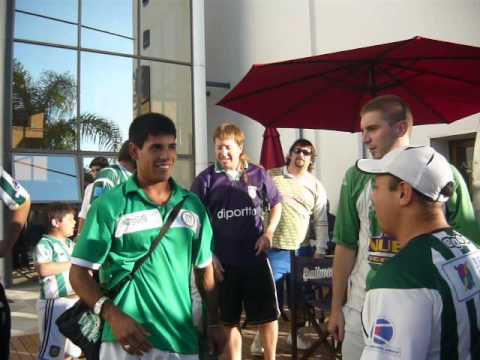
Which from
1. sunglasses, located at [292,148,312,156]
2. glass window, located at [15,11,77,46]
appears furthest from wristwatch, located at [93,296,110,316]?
glass window, located at [15,11,77,46]

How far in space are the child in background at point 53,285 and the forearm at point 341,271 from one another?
2.21 metres

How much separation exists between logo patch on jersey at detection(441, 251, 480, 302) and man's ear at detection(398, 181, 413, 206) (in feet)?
0.66

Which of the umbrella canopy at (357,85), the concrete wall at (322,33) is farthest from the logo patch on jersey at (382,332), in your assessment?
the concrete wall at (322,33)

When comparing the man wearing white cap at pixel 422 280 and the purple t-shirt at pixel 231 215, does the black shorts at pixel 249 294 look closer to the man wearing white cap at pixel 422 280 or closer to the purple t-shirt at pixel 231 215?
the purple t-shirt at pixel 231 215

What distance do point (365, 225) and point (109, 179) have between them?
2308 mm

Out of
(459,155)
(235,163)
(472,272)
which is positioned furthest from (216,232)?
(459,155)

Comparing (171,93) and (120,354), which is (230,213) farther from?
(171,93)

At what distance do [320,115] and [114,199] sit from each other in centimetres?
232

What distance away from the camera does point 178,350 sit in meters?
2.09

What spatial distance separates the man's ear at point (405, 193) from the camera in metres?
1.39

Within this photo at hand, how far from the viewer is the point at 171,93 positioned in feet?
36.8

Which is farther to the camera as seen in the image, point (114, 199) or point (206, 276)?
point (206, 276)

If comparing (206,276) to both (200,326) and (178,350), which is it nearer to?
(200,326)

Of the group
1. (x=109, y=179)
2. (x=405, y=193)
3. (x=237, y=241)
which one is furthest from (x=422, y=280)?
(x=109, y=179)
